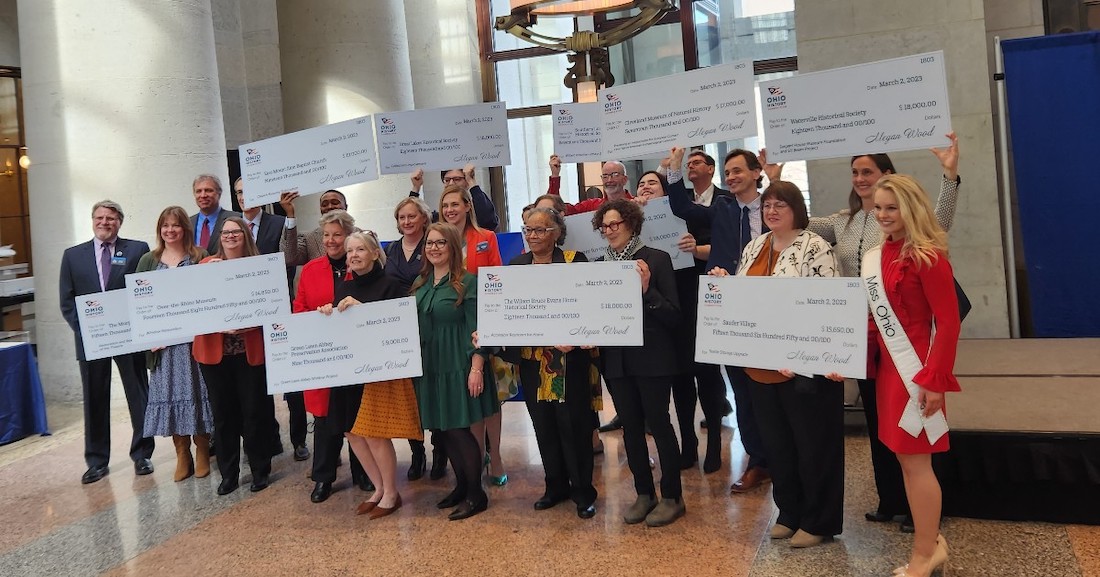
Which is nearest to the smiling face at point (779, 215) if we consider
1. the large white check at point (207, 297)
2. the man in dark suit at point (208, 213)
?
the large white check at point (207, 297)

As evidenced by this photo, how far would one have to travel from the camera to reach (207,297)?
4.97 m

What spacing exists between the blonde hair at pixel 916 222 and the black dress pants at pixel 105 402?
4918 millimetres

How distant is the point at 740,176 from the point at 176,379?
3773mm

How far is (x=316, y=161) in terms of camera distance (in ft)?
18.2

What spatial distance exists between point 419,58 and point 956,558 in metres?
11.1

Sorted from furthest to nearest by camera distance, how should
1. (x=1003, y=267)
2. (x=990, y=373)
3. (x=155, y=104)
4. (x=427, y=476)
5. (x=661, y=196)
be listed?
1. (x=155, y=104)
2. (x=1003, y=267)
3. (x=427, y=476)
4. (x=661, y=196)
5. (x=990, y=373)

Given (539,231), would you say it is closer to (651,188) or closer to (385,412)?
(651,188)

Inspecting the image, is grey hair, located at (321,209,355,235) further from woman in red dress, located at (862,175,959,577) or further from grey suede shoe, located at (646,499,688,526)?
woman in red dress, located at (862,175,959,577)

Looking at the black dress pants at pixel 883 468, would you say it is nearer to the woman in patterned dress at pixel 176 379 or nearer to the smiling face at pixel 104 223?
Result: the woman in patterned dress at pixel 176 379

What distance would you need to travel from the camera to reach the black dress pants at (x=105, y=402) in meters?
5.75

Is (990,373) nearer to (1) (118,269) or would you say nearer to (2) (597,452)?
(2) (597,452)

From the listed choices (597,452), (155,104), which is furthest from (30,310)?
(597,452)

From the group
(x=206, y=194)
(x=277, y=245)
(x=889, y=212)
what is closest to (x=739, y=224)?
(x=889, y=212)

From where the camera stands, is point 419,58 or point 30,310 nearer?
point 30,310
